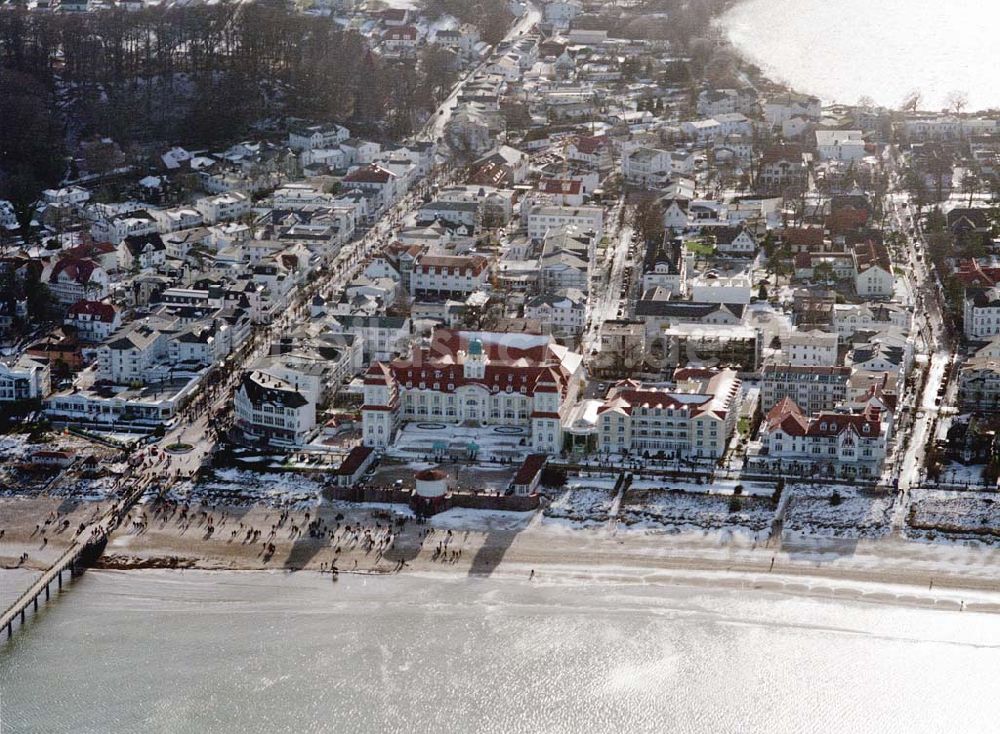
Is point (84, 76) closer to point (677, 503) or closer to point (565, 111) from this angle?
point (565, 111)

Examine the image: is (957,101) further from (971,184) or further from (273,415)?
(273,415)

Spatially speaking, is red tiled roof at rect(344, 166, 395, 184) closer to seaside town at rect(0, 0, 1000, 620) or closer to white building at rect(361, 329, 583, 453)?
seaside town at rect(0, 0, 1000, 620)

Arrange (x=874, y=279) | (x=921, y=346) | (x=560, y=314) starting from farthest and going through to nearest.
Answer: (x=874, y=279)
(x=560, y=314)
(x=921, y=346)

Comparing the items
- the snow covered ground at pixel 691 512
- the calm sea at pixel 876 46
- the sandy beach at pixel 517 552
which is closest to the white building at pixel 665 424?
the snow covered ground at pixel 691 512

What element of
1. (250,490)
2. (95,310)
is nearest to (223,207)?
(95,310)

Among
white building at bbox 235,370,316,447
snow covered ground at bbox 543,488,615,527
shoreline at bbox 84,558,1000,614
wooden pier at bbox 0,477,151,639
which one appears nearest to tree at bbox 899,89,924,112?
white building at bbox 235,370,316,447

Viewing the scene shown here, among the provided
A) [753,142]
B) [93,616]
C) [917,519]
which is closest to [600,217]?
[753,142]
